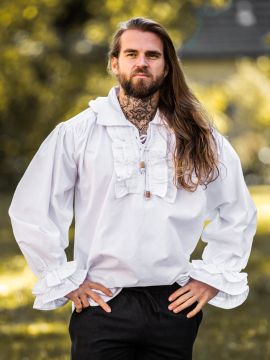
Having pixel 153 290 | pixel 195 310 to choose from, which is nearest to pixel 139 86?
pixel 153 290

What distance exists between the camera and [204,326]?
839 centimetres

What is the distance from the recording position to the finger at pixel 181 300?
361 cm

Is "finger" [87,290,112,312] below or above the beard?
below

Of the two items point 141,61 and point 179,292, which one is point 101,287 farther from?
point 141,61

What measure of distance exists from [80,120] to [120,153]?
0.22 meters

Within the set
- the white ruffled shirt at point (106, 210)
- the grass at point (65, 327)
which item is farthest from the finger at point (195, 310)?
the grass at point (65, 327)

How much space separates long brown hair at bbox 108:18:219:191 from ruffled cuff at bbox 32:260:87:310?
52cm

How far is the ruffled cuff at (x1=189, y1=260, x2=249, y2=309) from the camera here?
148 inches

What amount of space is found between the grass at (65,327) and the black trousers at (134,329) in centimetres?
330

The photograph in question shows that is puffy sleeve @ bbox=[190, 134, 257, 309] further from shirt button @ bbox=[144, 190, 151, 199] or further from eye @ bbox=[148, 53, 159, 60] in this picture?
eye @ bbox=[148, 53, 159, 60]

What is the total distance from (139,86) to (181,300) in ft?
2.80

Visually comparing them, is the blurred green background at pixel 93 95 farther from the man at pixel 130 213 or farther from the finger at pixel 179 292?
the finger at pixel 179 292

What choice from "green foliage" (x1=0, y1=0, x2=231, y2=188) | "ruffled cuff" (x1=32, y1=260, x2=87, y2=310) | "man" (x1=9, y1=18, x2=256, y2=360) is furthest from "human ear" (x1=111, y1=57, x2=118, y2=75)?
"green foliage" (x1=0, y1=0, x2=231, y2=188)

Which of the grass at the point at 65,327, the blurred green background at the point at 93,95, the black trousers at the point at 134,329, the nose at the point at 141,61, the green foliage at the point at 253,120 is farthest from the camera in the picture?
the green foliage at the point at 253,120
